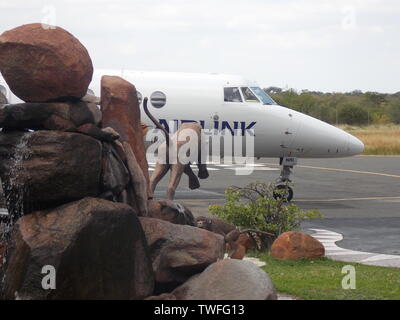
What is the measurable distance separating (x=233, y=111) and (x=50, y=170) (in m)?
15.4

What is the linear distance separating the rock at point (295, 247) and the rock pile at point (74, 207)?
318cm

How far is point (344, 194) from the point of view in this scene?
2869 centimetres

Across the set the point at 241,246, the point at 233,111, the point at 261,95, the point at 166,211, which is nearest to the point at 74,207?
the point at 166,211

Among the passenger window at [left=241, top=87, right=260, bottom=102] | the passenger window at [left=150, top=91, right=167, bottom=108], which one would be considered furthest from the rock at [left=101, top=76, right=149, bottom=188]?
the passenger window at [left=241, top=87, right=260, bottom=102]

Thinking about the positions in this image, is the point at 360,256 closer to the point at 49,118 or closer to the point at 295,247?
the point at 295,247

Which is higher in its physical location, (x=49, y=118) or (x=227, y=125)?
(x=49, y=118)

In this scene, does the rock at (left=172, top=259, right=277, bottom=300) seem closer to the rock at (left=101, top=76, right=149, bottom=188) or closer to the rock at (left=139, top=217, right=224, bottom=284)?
the rock at (left=139, top=217, right=224, bottom=284)

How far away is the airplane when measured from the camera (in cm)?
2439

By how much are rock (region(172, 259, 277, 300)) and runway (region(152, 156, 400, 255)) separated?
6836mm

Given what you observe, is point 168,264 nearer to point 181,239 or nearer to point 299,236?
point 181,239

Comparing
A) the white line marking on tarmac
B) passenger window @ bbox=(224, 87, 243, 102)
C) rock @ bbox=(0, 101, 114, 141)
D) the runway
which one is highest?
A: passenger window @ bbox=(224, 87, 243, 102)

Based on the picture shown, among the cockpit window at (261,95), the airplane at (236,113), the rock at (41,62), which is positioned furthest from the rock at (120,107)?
the cockpit window at (261,95)

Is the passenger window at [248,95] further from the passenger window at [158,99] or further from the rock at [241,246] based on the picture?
the rock at [241,246]
